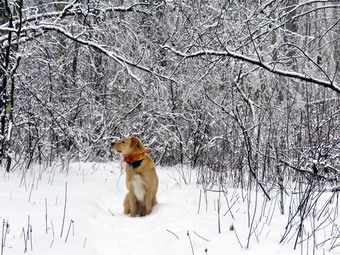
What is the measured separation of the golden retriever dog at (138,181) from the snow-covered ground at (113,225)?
184mm

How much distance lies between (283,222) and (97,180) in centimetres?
424

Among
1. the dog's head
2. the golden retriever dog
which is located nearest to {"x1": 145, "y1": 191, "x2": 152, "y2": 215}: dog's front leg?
the golden retriever dog

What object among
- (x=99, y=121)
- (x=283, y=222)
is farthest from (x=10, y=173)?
(x=283, y=222)

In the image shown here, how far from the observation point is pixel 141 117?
9547mm

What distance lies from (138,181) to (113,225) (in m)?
0.92

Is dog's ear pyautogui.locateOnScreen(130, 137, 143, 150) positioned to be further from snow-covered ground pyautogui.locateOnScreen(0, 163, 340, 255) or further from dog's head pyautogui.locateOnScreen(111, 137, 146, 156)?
snow-covered ground pyautogui.locateOnScreen(0, 163, 340, 255)

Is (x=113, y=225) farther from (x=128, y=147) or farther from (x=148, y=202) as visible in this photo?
(x=128, y=147)

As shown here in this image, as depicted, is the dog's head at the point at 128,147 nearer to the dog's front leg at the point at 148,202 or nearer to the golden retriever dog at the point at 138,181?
the golden retriever dog at the point at 138,181

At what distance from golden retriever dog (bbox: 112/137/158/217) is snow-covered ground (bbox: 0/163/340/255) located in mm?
184

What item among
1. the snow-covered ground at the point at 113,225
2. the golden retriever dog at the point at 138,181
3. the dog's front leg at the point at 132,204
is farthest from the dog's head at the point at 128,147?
the snow-covered ground at the point at 113,225

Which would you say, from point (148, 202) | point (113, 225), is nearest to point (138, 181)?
point (148, 202)

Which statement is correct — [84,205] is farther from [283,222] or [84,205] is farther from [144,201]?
[283,222]

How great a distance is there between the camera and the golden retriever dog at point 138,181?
18.0ft

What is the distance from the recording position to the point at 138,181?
5516mm
